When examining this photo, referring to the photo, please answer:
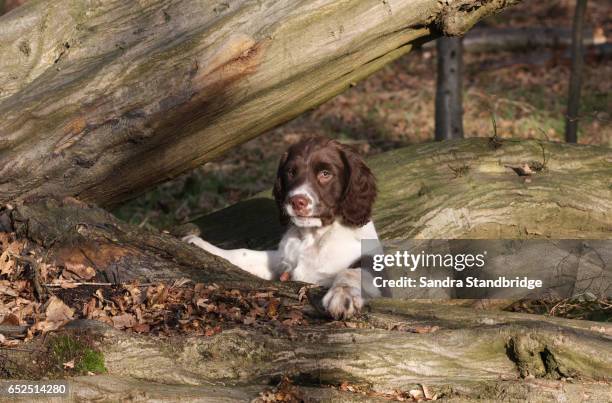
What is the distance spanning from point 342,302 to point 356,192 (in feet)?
4.47

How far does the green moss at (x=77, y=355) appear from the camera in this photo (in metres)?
3.69

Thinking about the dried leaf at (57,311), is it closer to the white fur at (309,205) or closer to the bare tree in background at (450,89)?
the white fur at (309,205)

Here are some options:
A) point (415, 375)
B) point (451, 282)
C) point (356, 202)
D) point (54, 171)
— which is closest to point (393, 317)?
point (415, 375)

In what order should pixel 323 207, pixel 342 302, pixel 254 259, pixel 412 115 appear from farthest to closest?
1. pixel 412 115
2. pixel 254 259
3. pixel 323 207
4. pixel 342 302

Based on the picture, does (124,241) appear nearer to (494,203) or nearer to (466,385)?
(466,385)

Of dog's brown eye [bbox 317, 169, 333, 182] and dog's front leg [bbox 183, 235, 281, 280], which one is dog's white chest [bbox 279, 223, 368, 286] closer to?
dog's front leg [bbox 183, 235, 281, 280]

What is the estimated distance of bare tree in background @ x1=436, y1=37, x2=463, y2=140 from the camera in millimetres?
9891

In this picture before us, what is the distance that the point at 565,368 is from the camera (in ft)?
13.2

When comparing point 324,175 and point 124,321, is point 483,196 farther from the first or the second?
point 124,321

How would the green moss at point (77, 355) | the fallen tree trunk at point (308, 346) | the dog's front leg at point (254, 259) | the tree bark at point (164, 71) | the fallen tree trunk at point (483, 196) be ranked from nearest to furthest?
1. the green moss at point (77, 355)
2. the fallen tree trunk at point (308, 346)
3. the tree bark at point (164, 71)
4. the dog's front leg at point (254, 259)
5. the fallen tree trunk at point (483, 196)

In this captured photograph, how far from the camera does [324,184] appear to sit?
538 cm

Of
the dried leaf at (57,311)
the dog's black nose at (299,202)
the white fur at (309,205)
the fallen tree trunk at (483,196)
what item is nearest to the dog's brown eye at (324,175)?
the white fur at (309,205)

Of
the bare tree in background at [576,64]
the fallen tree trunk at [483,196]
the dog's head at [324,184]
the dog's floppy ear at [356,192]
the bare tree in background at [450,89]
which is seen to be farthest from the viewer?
the bare tree in background at [450,89]

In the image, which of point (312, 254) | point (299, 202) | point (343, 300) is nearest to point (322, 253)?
point (312, 254)
